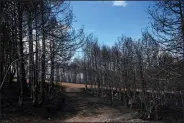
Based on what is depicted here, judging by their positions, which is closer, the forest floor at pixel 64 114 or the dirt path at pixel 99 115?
the forest floor at pixel 64 114

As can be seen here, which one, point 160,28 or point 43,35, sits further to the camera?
point 43,35

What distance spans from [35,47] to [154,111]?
10.1m

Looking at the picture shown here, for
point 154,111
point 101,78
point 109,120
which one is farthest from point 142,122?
point 101,78

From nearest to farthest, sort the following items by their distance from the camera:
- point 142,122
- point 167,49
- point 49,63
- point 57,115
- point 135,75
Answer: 1. point 167,49
2. point 142,122
3. point 57,115
4. point 49,63
5. point 135,75

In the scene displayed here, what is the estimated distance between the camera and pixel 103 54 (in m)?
44.9

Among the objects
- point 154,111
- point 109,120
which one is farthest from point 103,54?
point 109,120

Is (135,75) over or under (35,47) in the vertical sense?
under

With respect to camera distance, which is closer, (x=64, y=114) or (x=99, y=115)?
(x=99, y=115)

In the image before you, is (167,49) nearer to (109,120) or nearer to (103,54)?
(109,120)

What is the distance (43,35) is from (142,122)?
30.0ft

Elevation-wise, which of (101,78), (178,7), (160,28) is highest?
(178,7)

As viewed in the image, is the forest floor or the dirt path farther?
the dirt path

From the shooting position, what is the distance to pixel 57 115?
68.1 ft

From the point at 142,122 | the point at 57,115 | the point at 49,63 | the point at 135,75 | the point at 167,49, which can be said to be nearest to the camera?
the point at 167,49
